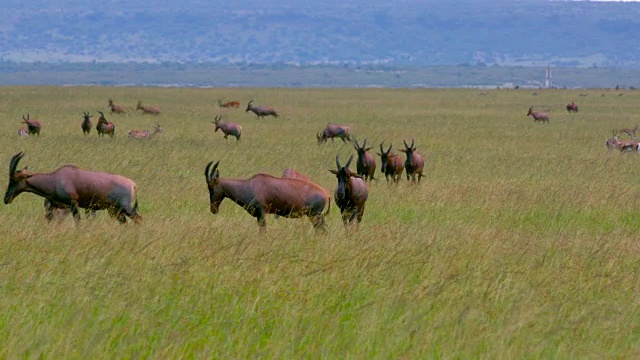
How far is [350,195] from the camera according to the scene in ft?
47.9

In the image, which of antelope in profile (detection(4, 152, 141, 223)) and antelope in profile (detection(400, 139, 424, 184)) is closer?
antelope in profile (detection(4, 152, 141, 223))

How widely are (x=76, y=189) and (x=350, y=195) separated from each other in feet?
10.7

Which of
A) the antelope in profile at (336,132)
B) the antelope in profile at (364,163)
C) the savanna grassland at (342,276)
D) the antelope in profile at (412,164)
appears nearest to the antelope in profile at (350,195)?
the savanna grassland at (342,276)

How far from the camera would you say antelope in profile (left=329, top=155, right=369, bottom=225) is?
47.2ft

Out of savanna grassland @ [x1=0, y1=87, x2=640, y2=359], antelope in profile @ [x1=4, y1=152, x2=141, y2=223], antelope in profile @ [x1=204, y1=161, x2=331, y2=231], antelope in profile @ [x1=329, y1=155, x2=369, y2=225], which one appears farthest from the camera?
antelope in profile @ [x1=329, y1=155, x2=369, y2=225]

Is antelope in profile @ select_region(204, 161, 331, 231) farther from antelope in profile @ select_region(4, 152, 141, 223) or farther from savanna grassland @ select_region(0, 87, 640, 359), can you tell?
antelope in profile @ select_region(4, 152, 141, 223)

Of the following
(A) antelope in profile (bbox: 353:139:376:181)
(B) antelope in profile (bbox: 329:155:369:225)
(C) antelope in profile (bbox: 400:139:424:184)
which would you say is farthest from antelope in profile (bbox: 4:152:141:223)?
(C) antelope in profile (bbox: 400:139:424:184)

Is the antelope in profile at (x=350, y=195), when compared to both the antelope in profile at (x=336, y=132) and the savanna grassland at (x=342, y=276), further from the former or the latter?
the antelope in profile at (x=336, y=132)

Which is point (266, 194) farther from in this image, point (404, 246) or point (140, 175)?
point (140, 175)

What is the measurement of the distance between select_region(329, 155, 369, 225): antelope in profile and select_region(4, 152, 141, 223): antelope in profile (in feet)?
7.96

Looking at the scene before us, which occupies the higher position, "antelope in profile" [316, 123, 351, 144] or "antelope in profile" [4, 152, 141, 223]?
"antelope in profile" [4, 152, 141, 223]

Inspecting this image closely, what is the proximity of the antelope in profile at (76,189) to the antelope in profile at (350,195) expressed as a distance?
7.96 ft

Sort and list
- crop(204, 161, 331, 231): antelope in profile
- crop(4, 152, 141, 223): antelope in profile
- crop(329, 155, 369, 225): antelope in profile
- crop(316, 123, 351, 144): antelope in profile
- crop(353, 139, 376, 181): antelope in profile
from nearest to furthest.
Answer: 1. crop(204, 161, 331, 231): antelope in profile
2. crop(4, 152, 141, 223): antelope in profile
3. crop(329, 155, 369, 225): antelope in profile
4. crop(353, 139, 376, 181): antelope in profile
5. crop(316, 123, 351, 144): antelope in profile

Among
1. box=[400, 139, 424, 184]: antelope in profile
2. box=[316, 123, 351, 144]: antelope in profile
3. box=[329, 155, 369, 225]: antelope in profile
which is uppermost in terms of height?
box=[329, 155, 369, 225]: antelope in profile
